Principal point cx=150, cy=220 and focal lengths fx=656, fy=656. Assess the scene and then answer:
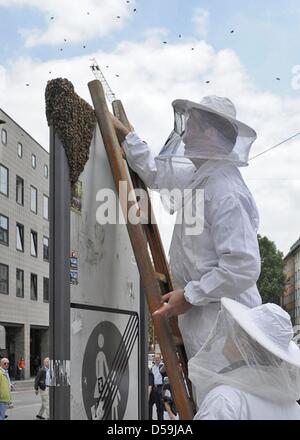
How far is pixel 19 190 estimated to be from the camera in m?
44.7

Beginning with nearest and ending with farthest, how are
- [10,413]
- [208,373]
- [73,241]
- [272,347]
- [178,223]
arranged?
[272,347] < [208,373] < [73,241] < [178,223] < [10,413]

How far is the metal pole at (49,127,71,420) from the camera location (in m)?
2.65

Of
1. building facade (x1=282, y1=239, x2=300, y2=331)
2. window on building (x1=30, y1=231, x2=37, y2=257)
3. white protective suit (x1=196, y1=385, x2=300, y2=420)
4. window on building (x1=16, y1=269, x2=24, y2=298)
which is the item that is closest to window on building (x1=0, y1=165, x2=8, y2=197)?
window on building (x1=30, y1=231, x2=37, y2=257)

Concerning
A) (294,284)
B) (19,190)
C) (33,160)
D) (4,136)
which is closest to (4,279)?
(19,190)

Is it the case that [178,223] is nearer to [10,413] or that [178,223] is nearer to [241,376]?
[241,376]

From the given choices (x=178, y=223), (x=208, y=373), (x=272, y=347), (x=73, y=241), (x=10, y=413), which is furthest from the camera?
(x=10, y=413)

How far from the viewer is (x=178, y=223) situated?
309cm

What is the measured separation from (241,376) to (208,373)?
14 centimetres

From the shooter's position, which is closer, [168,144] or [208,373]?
[208,373]

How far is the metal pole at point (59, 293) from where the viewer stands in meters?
2.65

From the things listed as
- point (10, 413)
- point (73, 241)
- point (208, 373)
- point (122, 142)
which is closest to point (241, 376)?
point (208, 373)

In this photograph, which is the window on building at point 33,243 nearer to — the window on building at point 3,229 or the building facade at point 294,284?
the window on building at point 3,229

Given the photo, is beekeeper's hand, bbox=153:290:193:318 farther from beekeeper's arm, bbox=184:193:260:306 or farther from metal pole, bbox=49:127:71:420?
metal pole, bbox=49:127:71:420
